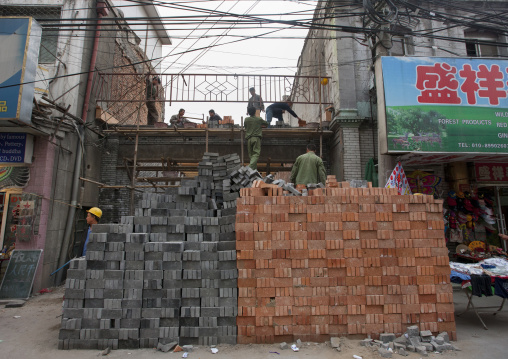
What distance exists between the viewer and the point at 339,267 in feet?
13.8

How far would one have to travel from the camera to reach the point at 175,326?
159 inches

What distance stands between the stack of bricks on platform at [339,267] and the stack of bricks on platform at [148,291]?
1.00 feet

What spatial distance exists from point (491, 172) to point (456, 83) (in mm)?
2946

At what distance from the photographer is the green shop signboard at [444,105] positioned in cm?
704

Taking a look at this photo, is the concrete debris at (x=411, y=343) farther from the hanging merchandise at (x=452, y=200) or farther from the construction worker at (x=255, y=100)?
the construction worker at (x=255, y=100)

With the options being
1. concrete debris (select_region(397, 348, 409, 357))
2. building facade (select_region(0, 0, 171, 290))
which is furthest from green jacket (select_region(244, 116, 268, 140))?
concrete debris (select_region(397, 348, 409, 357))

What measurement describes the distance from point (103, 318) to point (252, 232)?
247 centimetres

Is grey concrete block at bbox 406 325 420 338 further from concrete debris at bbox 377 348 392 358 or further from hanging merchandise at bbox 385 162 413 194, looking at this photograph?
hanging merchandise at bbox 385 162 413 194

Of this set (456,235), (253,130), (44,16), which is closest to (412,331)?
(456,235)

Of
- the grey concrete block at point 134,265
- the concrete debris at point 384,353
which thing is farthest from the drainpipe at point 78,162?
the concrete debris at point 384,353

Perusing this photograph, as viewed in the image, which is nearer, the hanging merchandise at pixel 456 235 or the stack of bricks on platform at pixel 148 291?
the stack of bricks on platform at pixel 148 291

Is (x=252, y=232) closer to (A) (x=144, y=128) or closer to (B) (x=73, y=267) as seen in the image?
(B) (x=73, y=267)

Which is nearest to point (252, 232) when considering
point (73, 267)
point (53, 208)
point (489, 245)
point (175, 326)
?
point (175, 326)

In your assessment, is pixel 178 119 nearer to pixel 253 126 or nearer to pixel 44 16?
pixel 253 126
